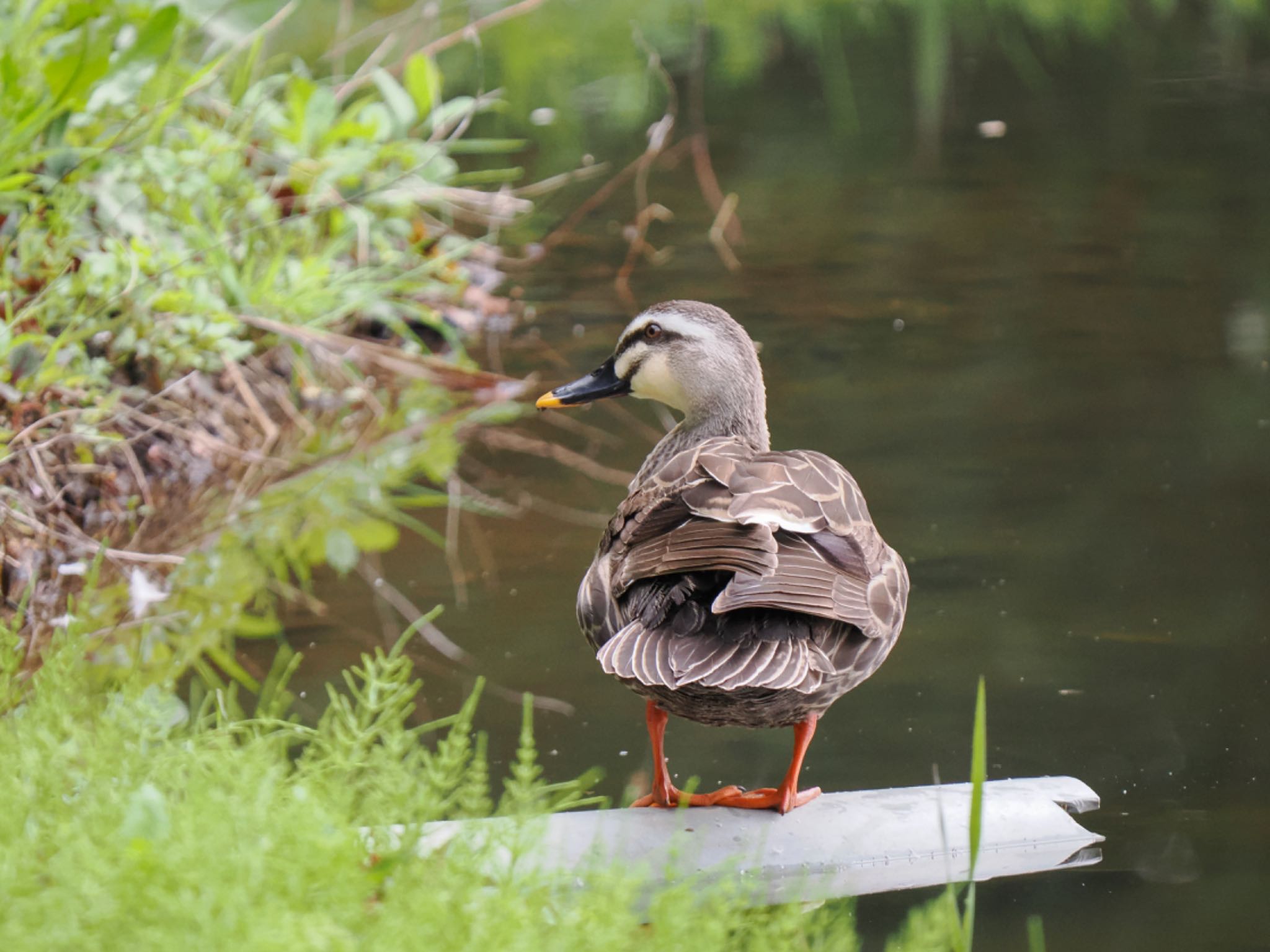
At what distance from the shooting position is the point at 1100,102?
10922 mm

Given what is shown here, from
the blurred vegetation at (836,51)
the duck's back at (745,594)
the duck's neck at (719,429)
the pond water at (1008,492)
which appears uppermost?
the duck's back at (745,594)

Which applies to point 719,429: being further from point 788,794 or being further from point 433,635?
point 788,794

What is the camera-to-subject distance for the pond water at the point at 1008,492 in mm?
3381

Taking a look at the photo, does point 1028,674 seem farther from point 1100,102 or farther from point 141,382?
point 1100,102

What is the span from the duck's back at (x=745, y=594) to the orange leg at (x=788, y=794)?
0.29 ft

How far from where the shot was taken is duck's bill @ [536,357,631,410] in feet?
13.6

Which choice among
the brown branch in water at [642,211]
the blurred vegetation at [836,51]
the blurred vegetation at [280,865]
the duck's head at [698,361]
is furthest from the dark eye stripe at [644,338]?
→ the blurred vegetation at [836,51]

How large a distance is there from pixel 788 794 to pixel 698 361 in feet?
4.09

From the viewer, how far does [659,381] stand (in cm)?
405

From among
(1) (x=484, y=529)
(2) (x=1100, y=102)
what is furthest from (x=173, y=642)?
(2) (x=1100, y=102)

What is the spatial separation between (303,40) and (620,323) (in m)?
6.54

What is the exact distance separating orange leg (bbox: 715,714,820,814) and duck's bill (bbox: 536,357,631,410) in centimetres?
122

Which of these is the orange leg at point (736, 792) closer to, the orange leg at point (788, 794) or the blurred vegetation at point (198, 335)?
the orange leg at point (788, 794)

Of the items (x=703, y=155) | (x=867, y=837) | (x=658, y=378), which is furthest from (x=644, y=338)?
(x=703, y=155)
